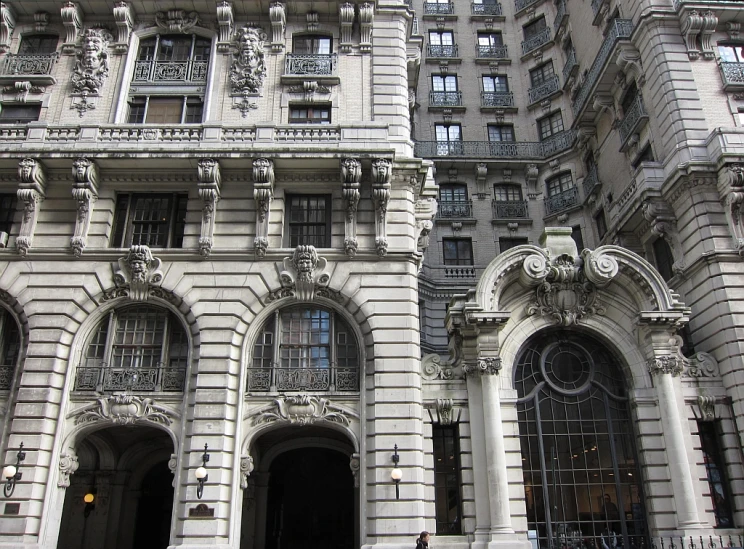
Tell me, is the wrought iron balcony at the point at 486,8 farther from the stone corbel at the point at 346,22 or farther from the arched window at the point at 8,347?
the arched window at the point at 8,347

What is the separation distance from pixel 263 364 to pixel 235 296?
2.48m

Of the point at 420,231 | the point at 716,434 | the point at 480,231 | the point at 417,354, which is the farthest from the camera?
the point at 480,231

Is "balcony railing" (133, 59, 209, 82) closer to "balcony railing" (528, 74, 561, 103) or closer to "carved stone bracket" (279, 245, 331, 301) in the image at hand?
"carved stone bracket" (279, 245, 331, 301)

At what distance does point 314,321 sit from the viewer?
20.4m

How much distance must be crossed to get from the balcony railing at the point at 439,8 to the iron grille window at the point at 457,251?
17158 mm

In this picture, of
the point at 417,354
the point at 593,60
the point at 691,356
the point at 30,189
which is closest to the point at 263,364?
the point at 417,354

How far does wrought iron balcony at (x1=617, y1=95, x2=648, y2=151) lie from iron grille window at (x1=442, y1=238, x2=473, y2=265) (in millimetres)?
9647

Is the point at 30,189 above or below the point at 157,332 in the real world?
above

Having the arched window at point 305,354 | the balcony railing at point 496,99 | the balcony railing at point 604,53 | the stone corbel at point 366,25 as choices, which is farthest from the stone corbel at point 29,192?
the balcony railing at point 496,99

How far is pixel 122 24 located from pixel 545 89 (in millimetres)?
24596

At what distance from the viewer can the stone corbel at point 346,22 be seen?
2438cm

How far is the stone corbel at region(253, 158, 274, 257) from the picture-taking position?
67.2 ft

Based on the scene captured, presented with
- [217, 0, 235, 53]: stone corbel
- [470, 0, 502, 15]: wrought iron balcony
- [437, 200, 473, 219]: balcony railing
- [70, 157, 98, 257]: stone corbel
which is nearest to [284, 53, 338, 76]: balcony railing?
[217, 0, 235, 53]: stone corbel

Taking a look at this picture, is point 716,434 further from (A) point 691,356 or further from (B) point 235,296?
(B) point 235,296
